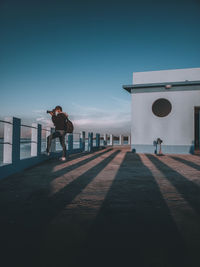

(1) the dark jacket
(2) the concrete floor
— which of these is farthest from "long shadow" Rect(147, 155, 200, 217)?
(1) the dark jacket

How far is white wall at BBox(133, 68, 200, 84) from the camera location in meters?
12.4

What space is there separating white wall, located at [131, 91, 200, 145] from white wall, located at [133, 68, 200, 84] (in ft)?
4.62

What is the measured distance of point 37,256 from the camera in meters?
1.57

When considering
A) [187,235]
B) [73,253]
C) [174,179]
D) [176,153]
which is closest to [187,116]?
[176,153]

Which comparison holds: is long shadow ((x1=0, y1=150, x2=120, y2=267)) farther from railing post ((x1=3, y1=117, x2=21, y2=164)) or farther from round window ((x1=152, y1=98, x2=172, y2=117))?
round window ((x1=152, y1=98, x2=172, y2=117))

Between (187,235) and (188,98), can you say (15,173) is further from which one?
(188,98)

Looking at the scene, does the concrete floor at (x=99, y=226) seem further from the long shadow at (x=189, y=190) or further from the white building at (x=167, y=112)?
the white building at (x=167, y=112)

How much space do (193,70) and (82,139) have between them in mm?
8608

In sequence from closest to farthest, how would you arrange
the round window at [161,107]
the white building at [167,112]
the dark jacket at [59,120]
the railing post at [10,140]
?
1. the railing post at [10,140]
2. the dark jacket at [59,120]
3. the white building at [167,112]
4. the round window at [161,107]

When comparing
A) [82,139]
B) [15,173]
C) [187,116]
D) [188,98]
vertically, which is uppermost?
[188,98]

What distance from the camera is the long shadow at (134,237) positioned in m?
1.53

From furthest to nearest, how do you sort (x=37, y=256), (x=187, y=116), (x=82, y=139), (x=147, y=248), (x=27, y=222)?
(x=82, y=139)
(x=187, y=116)
(x=27, y=222)
(x=147, y=248)
(x=37, y=256)

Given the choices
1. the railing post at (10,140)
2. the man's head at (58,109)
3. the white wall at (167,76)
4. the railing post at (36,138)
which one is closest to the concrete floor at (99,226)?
the railing post at (10,140)

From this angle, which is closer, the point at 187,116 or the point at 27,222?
the point at 27,222
